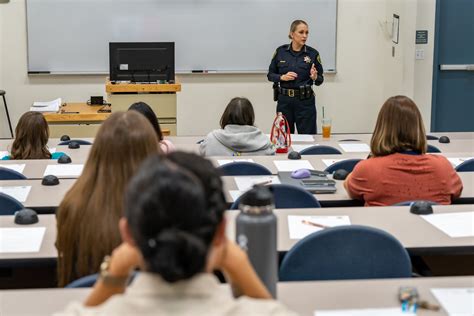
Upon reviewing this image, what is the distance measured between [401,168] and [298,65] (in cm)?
427

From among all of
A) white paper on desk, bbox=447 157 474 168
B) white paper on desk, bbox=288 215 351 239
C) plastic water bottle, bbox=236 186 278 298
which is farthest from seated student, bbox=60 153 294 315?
white paper on desk, bbox=447 157 474 168

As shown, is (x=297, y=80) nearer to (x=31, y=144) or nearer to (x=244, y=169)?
(x=31, y=144)

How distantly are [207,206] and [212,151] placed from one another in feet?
12.7

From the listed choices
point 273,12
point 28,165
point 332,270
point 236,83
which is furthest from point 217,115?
point 332,270

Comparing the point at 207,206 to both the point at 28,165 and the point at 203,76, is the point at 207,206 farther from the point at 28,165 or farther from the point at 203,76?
the point at 203,76

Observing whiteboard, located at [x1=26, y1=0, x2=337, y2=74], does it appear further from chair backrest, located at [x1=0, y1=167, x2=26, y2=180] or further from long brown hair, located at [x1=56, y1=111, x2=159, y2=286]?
long brown hair, located at [x1=56, y1=111, x2=159, y2=286]

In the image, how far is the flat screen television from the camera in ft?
23.2

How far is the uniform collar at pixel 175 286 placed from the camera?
1378mm

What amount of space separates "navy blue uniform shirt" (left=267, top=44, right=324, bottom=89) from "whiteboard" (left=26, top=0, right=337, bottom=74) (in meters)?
1.48

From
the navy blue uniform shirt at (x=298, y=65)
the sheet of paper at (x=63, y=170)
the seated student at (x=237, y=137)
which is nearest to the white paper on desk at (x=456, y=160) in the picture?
the seated student at (x=237, y=137)

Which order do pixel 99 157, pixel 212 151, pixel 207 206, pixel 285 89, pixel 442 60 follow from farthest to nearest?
1. pixel 442 60
2. pixel 285 89
3. pixel 212 151
4. pixel 99 157
5. pixel 207 206

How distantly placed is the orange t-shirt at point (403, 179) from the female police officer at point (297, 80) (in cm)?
411

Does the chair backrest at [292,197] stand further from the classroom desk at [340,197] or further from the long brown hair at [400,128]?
the long brown hair at [400,128]

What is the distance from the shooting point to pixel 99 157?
8.04ft
